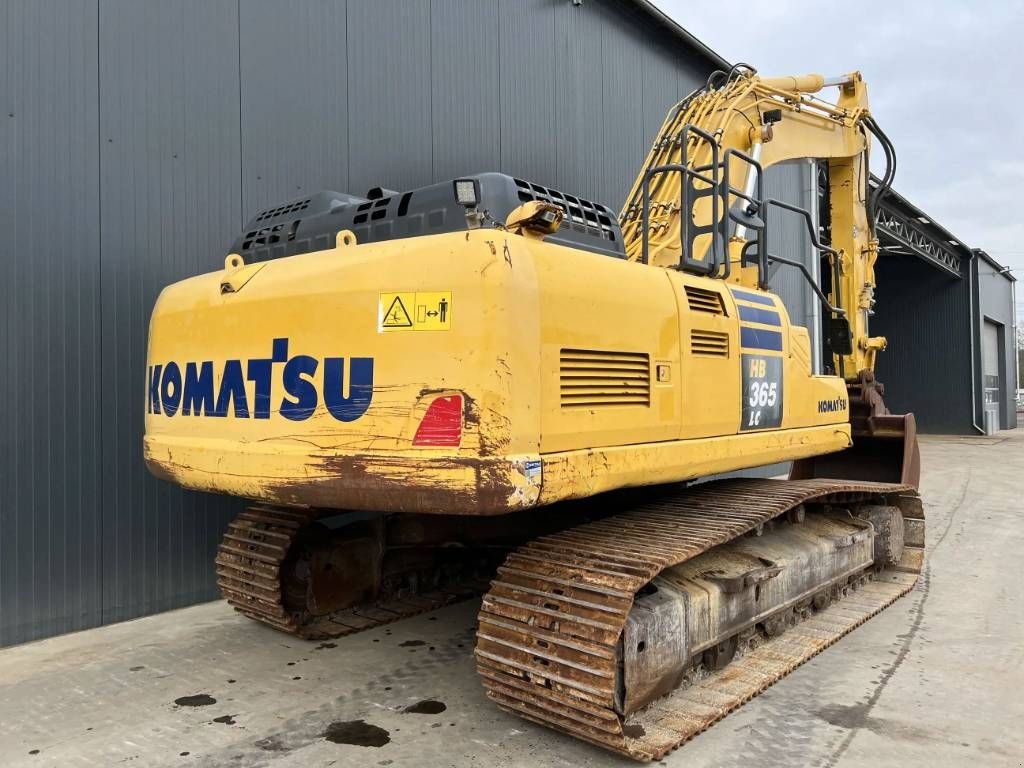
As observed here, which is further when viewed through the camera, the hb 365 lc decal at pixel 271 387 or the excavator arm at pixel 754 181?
the excavator arm at pixel 754 181

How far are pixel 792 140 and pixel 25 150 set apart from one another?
18.3ft

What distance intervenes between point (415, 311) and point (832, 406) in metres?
3.34

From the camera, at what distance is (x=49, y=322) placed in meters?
4.94

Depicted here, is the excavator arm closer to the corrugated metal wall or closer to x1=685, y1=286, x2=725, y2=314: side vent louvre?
x1=685, y1=286, x2=725, y2=314: side vent louvre

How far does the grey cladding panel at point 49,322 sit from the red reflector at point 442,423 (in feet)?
10.4

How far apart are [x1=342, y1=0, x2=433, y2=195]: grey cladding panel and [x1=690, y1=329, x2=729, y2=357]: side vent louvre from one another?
3.88 metres

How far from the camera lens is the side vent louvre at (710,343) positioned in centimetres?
385

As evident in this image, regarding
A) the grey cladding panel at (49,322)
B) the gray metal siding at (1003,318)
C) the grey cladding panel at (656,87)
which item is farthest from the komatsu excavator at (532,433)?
the gray metal siding at (1003,318)

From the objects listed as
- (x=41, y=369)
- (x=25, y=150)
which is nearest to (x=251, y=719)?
(x=41, y=369)

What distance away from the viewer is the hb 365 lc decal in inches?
126

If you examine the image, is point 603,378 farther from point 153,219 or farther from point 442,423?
point 153,219

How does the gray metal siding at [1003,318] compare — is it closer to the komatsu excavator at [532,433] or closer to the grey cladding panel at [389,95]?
the grey cladding panel at [389,95]

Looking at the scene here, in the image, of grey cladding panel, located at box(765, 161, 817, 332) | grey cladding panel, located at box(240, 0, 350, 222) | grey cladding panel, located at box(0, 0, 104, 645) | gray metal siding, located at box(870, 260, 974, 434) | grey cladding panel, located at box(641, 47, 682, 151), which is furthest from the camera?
gray metal siding, located at box(870, 260, 974, 434)

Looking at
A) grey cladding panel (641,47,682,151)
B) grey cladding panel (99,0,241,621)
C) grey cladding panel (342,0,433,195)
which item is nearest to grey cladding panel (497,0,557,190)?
grey cladding panel (342,0,433,195)
